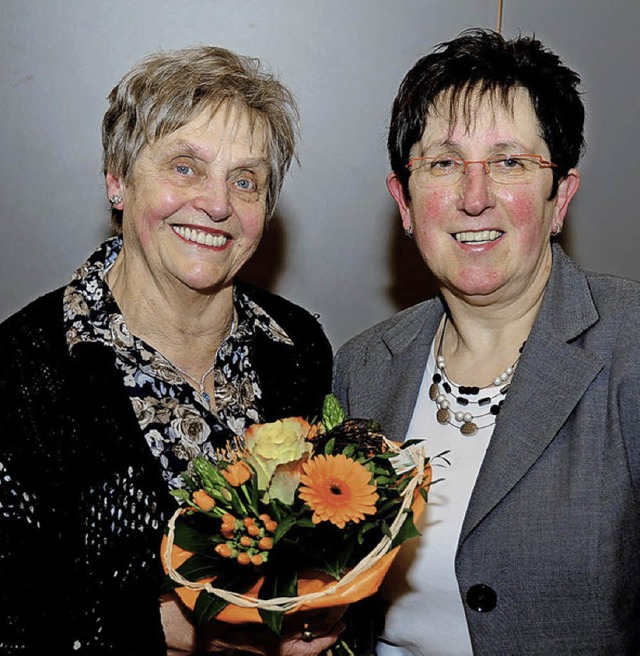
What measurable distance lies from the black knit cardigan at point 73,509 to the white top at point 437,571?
601mm

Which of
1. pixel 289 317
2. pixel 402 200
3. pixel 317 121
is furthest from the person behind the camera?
pixel 317 121

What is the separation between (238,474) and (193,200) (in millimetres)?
804

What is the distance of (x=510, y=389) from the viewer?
2.17m

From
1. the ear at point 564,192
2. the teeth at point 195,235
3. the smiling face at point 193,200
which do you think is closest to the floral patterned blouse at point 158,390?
the smiling face at point 193,200

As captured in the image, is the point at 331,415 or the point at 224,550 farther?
the point at 331,415

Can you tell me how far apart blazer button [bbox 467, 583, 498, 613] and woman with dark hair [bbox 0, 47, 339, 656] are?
326 mm

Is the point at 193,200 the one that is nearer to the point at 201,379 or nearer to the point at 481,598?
the point at 201,379

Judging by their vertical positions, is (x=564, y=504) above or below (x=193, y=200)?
below

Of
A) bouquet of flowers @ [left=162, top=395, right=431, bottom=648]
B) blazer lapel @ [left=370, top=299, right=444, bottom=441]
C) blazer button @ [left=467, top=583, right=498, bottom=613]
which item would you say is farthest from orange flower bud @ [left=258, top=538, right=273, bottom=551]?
blazer lapel @ [left=370, top=299, right=444, bottom=441]

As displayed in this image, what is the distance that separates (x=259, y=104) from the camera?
229 cm

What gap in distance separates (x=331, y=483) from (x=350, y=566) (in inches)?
8.3

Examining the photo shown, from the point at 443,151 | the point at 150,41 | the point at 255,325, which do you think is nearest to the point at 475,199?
the point at 443,151

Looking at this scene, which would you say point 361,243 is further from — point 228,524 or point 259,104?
point 228,524

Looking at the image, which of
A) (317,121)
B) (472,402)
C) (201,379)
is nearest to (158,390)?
(201,379)
